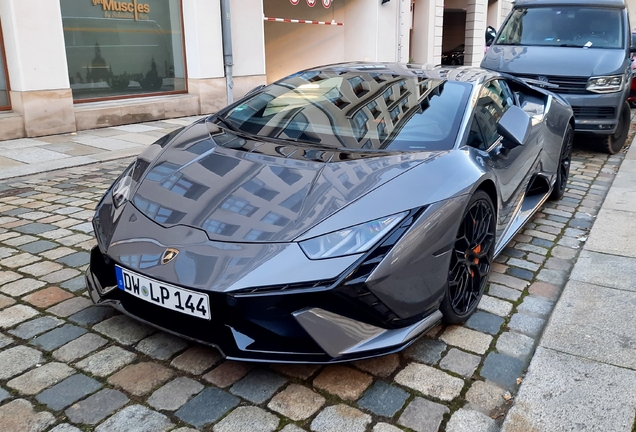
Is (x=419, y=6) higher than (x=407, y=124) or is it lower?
higher

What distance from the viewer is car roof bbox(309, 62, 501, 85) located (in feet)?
12.2

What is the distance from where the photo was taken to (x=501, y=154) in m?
3.44

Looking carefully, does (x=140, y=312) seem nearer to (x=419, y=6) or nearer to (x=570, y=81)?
(x=570, y=81)

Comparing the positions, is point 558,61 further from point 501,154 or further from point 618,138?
point 501,154

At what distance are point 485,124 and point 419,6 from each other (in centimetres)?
1587

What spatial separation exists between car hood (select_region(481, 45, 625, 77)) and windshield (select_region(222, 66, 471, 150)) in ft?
14.0

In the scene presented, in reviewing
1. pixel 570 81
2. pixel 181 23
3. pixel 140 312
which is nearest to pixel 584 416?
pixel 140 312

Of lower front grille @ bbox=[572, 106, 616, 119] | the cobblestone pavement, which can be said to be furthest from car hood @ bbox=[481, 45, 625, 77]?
the cobblestone pavement

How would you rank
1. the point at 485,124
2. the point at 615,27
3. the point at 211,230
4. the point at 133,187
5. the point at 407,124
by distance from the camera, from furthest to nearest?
the point at 615,27
the point at 485,124
the point at 407,124
the point at 133,187
the point at 211,230

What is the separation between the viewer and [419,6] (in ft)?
59.0

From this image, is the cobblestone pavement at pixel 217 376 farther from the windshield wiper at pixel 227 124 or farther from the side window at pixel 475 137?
the windshield wiper at pixel 227 124

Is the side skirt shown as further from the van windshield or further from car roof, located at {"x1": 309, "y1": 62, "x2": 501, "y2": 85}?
the van windshield

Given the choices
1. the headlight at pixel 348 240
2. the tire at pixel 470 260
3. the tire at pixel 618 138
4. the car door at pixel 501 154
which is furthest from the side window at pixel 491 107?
the tire at pixel 618 138

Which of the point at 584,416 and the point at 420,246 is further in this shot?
the point at 420,246
